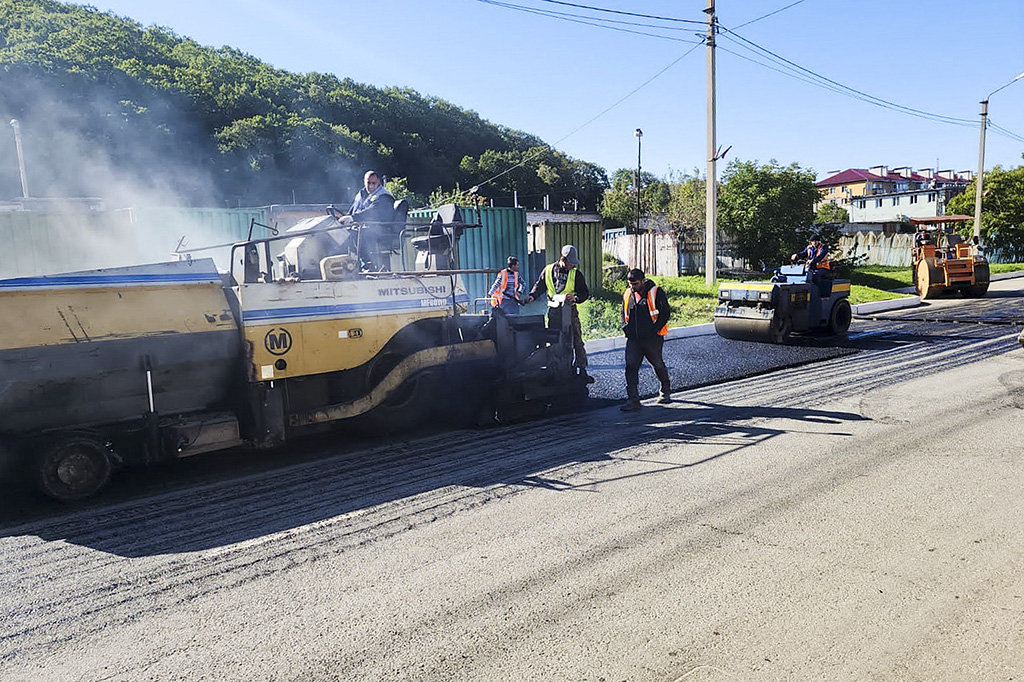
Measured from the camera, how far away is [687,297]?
704 inches

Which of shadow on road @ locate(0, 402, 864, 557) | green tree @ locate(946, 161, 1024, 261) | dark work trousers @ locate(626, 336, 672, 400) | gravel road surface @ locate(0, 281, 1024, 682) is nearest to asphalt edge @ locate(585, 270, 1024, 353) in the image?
dark work trousers @ locate(626, 336, 672, 400)

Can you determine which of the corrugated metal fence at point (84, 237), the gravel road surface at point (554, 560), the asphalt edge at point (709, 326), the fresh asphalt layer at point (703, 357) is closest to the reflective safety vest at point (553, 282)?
the fresh asphalt layer at point (703, 357)

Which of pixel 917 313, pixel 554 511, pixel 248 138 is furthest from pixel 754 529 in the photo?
pixel 248 138

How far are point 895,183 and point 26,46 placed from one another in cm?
8732

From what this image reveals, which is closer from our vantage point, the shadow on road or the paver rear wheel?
the shadow on road

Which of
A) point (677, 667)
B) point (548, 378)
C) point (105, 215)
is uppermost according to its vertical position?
point (105, 215)

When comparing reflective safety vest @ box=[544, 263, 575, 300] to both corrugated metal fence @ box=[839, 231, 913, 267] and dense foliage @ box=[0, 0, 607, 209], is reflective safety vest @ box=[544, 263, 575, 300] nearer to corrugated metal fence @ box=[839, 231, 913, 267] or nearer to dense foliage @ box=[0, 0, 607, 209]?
dense foliage @ box=[0, 0, 607, 209]

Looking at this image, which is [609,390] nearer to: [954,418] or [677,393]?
[677,393]

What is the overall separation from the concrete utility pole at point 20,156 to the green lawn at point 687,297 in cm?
1043

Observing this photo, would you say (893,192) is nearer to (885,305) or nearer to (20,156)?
(885,305)

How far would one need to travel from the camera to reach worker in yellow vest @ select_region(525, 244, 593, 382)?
7719 mm

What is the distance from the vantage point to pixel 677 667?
9.61ft

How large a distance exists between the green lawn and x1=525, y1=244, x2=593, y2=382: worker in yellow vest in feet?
14.4

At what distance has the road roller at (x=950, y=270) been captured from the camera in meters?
19.5
